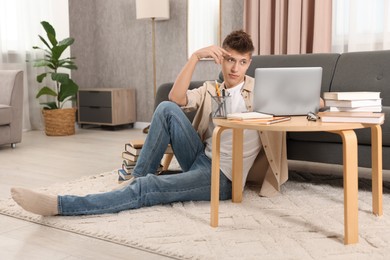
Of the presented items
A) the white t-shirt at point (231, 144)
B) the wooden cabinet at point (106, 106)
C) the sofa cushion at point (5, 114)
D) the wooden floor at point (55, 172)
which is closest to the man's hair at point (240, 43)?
the white t-shirt at point (231, 144)

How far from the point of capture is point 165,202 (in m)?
2.08

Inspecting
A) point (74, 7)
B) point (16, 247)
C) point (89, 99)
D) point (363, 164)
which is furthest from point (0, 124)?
point (363, 164)

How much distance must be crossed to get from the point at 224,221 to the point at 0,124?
251 cm

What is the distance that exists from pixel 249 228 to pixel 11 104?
108 inches

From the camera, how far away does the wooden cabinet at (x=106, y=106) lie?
5031 millimetres

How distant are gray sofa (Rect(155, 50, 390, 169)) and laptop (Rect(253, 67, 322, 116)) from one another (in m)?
0.60

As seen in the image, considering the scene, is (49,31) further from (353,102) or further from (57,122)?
(353,102)

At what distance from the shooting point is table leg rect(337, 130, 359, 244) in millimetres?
1627

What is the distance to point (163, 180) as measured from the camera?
201 centimetres

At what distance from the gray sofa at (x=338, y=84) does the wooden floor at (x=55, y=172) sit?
2.54 ft

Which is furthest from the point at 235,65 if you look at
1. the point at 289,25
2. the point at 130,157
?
the point at 289,25

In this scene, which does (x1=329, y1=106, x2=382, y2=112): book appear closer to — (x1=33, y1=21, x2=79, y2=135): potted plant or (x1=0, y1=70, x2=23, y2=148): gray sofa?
(x1=0, y1=70, x2=23, y2=148): gray sofa

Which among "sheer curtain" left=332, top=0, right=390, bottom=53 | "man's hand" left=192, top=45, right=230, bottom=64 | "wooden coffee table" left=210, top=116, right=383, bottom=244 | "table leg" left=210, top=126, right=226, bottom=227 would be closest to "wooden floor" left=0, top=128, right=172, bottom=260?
"table leg" left=210, top=126, right=226, bottom=227

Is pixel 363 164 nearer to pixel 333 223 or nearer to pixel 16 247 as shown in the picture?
pixel 333 223
